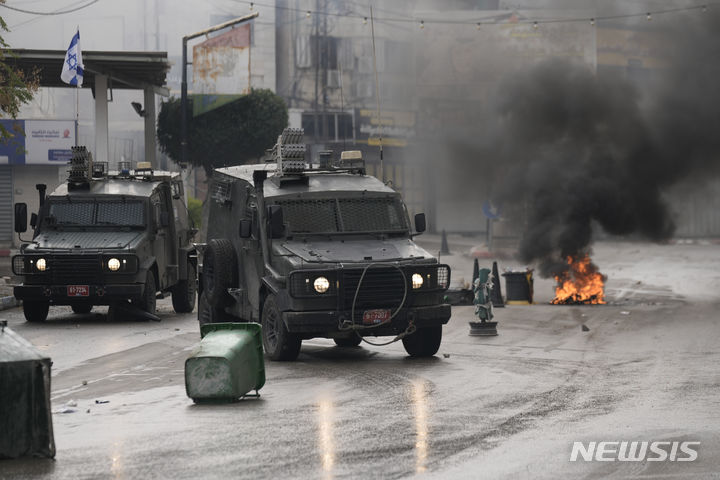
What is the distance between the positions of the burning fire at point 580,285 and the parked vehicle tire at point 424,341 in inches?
444

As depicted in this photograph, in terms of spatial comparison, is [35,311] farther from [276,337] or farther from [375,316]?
[375,316]

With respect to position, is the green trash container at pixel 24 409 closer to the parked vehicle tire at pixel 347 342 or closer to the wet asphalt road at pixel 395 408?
the wet asphalt road at pixel 395 408

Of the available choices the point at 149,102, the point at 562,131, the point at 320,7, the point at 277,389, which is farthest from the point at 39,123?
→ the point at 277,389

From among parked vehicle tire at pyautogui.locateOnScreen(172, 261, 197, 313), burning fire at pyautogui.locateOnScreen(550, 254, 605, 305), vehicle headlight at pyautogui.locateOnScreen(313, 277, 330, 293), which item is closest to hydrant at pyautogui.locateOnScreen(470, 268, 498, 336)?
vehicle headlight at pyautogui.locateOnScreen(313, 277, 330, 293)

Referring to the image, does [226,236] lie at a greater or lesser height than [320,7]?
lesser

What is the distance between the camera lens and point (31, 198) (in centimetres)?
5353

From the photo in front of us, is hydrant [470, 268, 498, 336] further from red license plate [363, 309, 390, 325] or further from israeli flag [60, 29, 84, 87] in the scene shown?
israeli flag [60, 29, 84, 87]

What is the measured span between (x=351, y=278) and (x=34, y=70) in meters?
22.6

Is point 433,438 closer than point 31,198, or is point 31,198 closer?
point 433,438

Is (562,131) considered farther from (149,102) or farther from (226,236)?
(226,236)

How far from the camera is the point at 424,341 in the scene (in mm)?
15023

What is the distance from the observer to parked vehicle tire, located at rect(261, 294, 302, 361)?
14.4 m

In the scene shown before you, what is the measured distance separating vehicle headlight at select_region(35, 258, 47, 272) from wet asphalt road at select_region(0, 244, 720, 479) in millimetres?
1015

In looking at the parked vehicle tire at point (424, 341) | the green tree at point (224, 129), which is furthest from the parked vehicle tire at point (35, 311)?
the green tree at point (224, 129)
